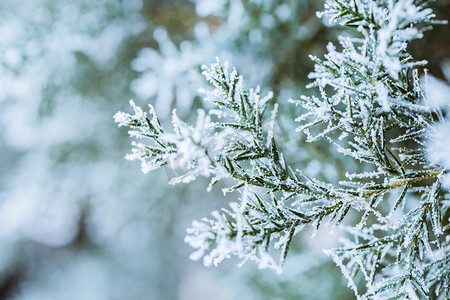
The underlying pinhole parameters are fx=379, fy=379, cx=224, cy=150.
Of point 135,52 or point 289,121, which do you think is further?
point 135,52

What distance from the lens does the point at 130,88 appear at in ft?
5.08

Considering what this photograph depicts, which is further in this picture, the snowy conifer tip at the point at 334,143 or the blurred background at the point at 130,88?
the blurred background at the point at 130,88

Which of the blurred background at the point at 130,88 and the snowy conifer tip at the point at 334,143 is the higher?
the blurred background at the point at 130,88

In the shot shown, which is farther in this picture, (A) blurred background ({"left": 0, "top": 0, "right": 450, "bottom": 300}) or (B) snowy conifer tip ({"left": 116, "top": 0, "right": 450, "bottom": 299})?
(A) blurred background ({"left": 0, "top": 0, "right": 450, "bottom": 300})

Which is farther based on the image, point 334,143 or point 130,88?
point 130,88

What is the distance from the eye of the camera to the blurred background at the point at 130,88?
4.01 feet

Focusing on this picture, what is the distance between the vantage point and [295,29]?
123cm

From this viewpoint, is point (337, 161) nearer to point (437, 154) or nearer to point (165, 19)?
point (437, 154)

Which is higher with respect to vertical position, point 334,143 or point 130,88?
point 130,88

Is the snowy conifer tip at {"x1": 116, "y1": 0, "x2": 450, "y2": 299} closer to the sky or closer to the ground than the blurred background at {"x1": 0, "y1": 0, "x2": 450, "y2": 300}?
closer to the ground

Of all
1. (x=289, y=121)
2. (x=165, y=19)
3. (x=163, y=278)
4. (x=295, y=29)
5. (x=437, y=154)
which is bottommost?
(x=437, y=154)

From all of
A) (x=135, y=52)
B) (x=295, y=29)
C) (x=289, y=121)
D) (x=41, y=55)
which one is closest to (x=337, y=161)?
(x=289, y=121)

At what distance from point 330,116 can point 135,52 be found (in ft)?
3.88

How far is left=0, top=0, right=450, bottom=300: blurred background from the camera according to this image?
1.22m
